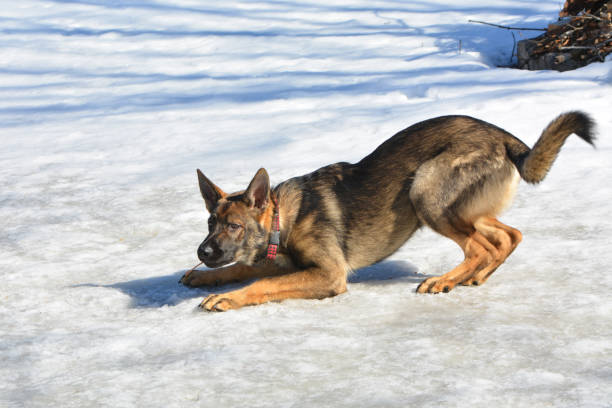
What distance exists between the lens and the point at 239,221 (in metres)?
3.95

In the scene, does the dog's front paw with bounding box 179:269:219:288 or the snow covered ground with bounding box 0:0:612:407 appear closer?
the snow covered ground with bounding box 0:0:612:407

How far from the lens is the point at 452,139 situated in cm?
423

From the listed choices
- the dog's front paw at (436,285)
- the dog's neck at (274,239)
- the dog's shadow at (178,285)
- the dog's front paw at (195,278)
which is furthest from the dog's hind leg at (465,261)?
the dog's front paw at (195,278)

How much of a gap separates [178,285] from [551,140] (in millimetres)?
2426

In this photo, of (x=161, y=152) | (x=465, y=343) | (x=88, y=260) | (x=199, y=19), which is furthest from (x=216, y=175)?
(x=199, y=19)

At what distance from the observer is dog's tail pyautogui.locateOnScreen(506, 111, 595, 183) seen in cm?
394

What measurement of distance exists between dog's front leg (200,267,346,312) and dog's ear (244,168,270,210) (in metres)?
0.45

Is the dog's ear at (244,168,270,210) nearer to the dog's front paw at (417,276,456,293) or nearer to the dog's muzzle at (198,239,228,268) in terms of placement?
the dog's muzzle at (198,239,228,268)

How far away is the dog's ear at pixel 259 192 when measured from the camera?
13.0ft

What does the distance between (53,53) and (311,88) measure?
5.78 m

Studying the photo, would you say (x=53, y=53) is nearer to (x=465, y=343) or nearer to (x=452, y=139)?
(x=452, y=139)

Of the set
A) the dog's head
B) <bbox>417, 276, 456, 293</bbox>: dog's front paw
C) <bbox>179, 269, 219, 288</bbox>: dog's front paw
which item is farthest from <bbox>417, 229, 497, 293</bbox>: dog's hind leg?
<bbox>179, 269, 219, 288</bbox>: dog's front paw

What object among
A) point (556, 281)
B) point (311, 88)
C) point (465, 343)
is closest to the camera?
point (465, 343)

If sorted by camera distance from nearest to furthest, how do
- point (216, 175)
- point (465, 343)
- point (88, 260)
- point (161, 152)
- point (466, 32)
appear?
point (465, 343)
point (88, 260)
point (216, 175)
point (161, 152)
point (466, 32)
